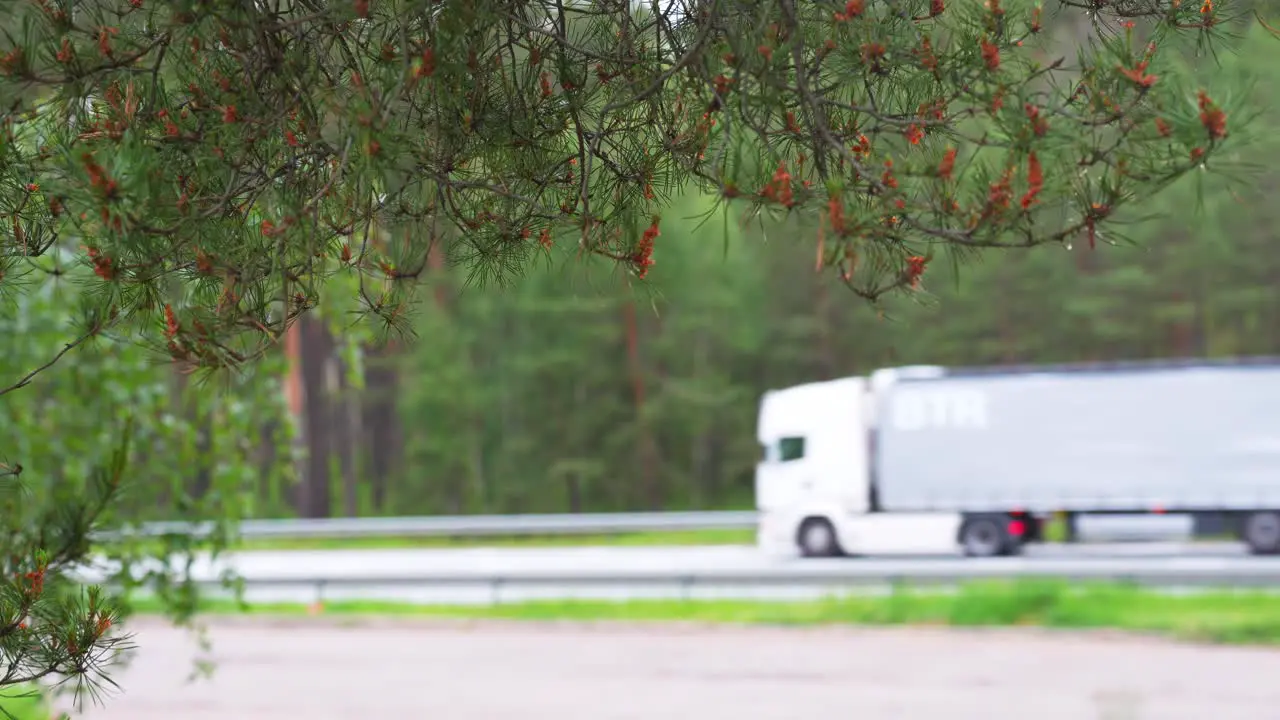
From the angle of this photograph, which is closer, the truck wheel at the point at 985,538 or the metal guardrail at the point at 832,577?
the metal guardrail at the point at 832,577

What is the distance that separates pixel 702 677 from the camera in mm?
11852

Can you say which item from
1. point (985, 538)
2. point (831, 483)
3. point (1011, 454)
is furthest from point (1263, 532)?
point (831, 483)

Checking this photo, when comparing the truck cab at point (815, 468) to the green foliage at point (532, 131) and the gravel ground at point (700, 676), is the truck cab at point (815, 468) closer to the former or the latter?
the gravel ground at point (700, 676)

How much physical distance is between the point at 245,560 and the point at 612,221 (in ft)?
78.1

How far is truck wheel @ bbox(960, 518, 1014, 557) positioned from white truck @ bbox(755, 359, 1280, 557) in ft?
0.05

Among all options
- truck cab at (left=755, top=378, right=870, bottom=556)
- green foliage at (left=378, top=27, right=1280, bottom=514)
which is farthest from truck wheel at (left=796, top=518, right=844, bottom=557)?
green foliage at (left=378, top=27, right=1280, bottom=514)

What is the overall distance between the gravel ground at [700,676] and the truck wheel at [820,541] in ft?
22.2

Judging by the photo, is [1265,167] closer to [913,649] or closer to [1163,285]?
[913,649]

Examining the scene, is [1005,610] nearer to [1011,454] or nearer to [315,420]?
[1011,454]

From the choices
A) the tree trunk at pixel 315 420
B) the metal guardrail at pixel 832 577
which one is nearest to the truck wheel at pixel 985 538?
the metal guardrail at pixel 832 577

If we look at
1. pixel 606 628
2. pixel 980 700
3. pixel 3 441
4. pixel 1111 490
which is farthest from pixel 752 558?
pixel 3 441

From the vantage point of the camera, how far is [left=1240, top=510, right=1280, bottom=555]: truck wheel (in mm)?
19344

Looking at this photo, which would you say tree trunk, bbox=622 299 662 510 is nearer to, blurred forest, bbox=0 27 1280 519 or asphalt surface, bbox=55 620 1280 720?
blurred forest, bbox=0 27 1280 519

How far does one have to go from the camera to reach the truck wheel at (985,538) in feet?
65.7
